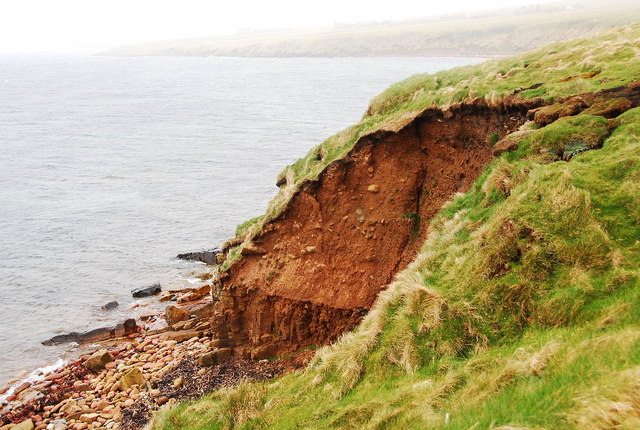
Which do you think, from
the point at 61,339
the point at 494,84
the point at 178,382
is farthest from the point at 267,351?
the point at 61,339

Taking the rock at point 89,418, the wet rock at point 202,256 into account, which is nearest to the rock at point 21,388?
the rock at point 89,418

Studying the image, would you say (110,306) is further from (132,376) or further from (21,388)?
(132,376)

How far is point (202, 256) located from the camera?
35.5 m

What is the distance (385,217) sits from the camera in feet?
58.4

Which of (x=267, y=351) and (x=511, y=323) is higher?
(x=511, y=323)

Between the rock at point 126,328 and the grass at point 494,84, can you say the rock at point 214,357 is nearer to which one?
the grass at point 494,84

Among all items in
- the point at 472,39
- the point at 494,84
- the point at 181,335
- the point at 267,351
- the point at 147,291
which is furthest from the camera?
the point at 472,39

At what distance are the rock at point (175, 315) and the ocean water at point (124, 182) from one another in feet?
11.8

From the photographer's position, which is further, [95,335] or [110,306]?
[110,306]

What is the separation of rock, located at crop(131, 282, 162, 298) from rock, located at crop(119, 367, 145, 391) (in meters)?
10.6

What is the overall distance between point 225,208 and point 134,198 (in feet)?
28.3

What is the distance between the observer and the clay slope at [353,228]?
17.4 m

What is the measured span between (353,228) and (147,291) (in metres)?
17.3

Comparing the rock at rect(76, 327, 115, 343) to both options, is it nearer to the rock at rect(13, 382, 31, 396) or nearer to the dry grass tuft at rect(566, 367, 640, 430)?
the rock at rect(13, 382, 31, 396)
